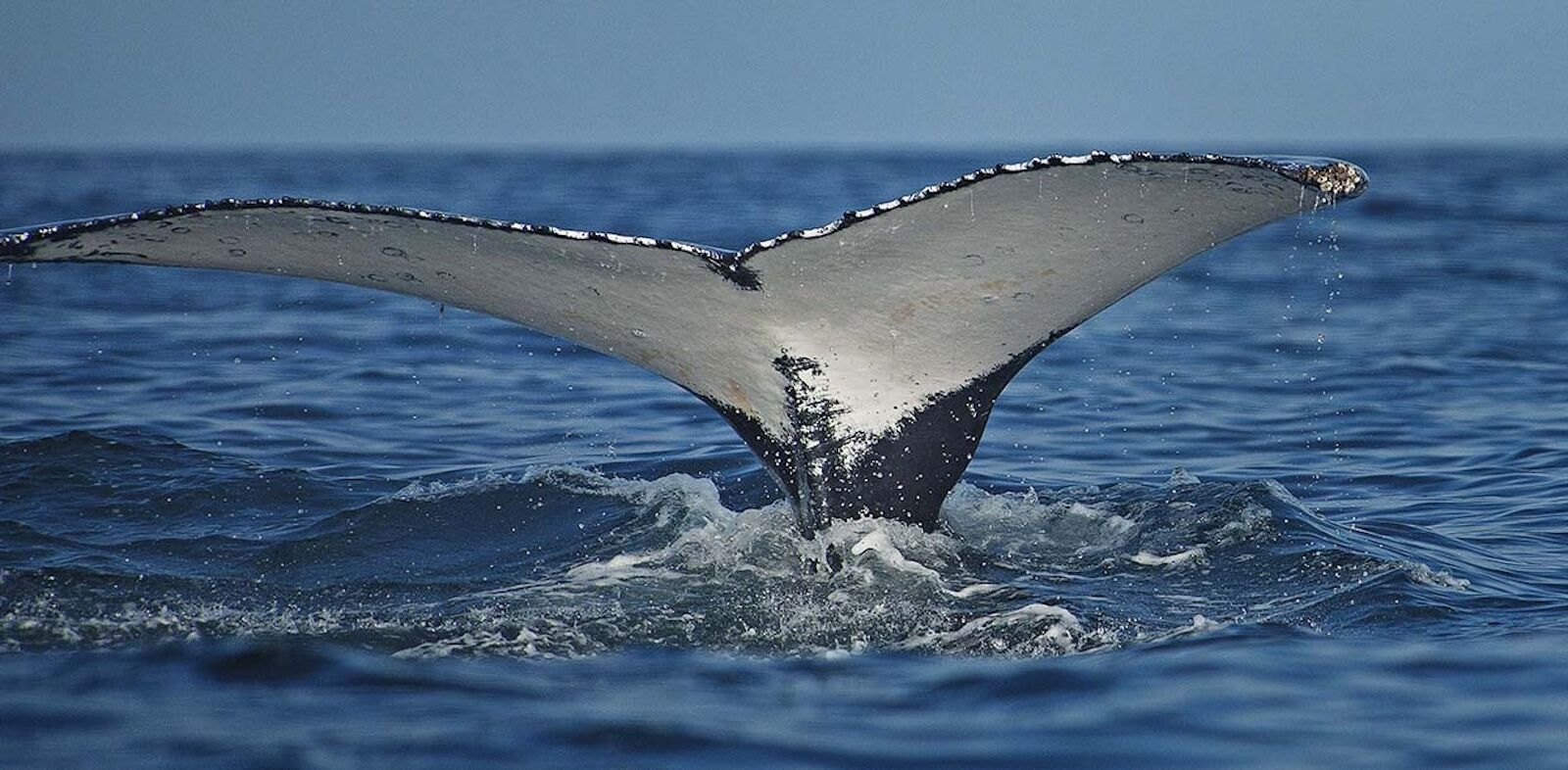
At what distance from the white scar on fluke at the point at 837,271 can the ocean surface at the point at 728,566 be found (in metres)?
0.46

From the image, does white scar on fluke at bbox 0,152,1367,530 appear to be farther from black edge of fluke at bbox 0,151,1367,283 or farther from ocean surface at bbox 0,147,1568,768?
ocean surface at bbox 0,147,1568,768

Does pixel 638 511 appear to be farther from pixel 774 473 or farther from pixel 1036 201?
pixel 1036 201

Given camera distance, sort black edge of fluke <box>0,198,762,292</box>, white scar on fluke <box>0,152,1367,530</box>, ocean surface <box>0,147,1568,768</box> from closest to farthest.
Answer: ocean surface <box>0,147,1568,768</box> → black edge of fluke <box>0,198,762,292</box> → white scar on fluke <box>0,152,1367,530</box>

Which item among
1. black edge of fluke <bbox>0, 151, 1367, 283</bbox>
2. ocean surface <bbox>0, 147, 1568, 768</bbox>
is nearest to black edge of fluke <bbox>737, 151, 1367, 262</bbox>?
black edge of fluke <bbox>0, 151, 1367, 283</bbox>

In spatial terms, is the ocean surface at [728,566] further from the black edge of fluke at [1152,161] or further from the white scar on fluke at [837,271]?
the black edge of fluke at [1152,161]

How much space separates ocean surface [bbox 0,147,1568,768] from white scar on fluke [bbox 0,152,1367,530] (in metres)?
0.46

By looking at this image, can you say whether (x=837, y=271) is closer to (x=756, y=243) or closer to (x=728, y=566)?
(x=756, y=243)

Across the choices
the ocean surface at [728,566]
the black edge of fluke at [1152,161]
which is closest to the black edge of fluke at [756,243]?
the black edge of fluke at [1152,161]

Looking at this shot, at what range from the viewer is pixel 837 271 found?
4586 mm

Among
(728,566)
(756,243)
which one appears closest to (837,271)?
(756,243)

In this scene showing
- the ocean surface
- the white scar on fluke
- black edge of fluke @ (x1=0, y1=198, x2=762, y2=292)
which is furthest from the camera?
the white scar on fluke

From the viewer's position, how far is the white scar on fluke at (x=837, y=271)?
14.1 ft

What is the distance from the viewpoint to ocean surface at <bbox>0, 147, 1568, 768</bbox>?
13.0 ft

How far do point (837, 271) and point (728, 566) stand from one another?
1344mm
